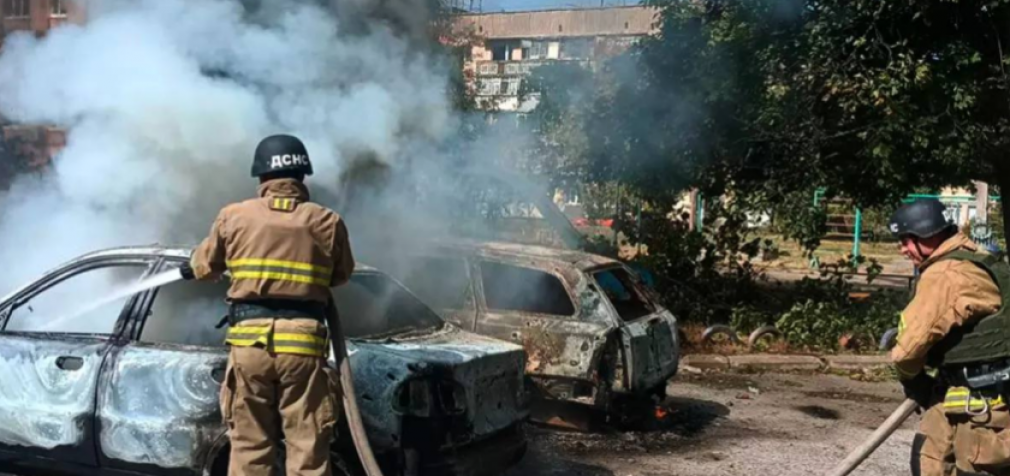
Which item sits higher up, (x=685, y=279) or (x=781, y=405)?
(x=685, y=279)

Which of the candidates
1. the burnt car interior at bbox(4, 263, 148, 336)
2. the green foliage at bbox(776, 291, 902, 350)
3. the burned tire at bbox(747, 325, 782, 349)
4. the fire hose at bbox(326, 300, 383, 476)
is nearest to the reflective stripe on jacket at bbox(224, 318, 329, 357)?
the fire hose at bbox(326, 300, 383, 476)

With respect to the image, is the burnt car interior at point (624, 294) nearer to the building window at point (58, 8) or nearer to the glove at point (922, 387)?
the glove at point (922, 387)

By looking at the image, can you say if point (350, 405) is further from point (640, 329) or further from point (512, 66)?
point (512, 66)

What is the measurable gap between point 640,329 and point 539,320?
739mm

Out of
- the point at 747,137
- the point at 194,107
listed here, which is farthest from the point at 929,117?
the point at 194,107

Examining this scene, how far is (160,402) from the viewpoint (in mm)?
4641

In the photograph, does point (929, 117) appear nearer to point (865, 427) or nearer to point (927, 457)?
point (865, 427)

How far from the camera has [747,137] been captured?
433 inches

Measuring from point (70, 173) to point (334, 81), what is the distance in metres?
1.95

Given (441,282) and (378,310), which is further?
(441,282)

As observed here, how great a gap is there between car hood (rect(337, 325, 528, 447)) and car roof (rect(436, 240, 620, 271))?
5.80ft

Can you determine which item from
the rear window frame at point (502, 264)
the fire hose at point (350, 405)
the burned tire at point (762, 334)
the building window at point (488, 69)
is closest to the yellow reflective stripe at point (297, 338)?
the fire hose at point (350, 405)

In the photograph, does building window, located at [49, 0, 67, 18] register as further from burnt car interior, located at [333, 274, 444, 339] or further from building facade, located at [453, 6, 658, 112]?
burnt car interior, located at [333, 274, 444, 339]

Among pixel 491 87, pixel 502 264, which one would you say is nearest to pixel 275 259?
pixel 502 264
